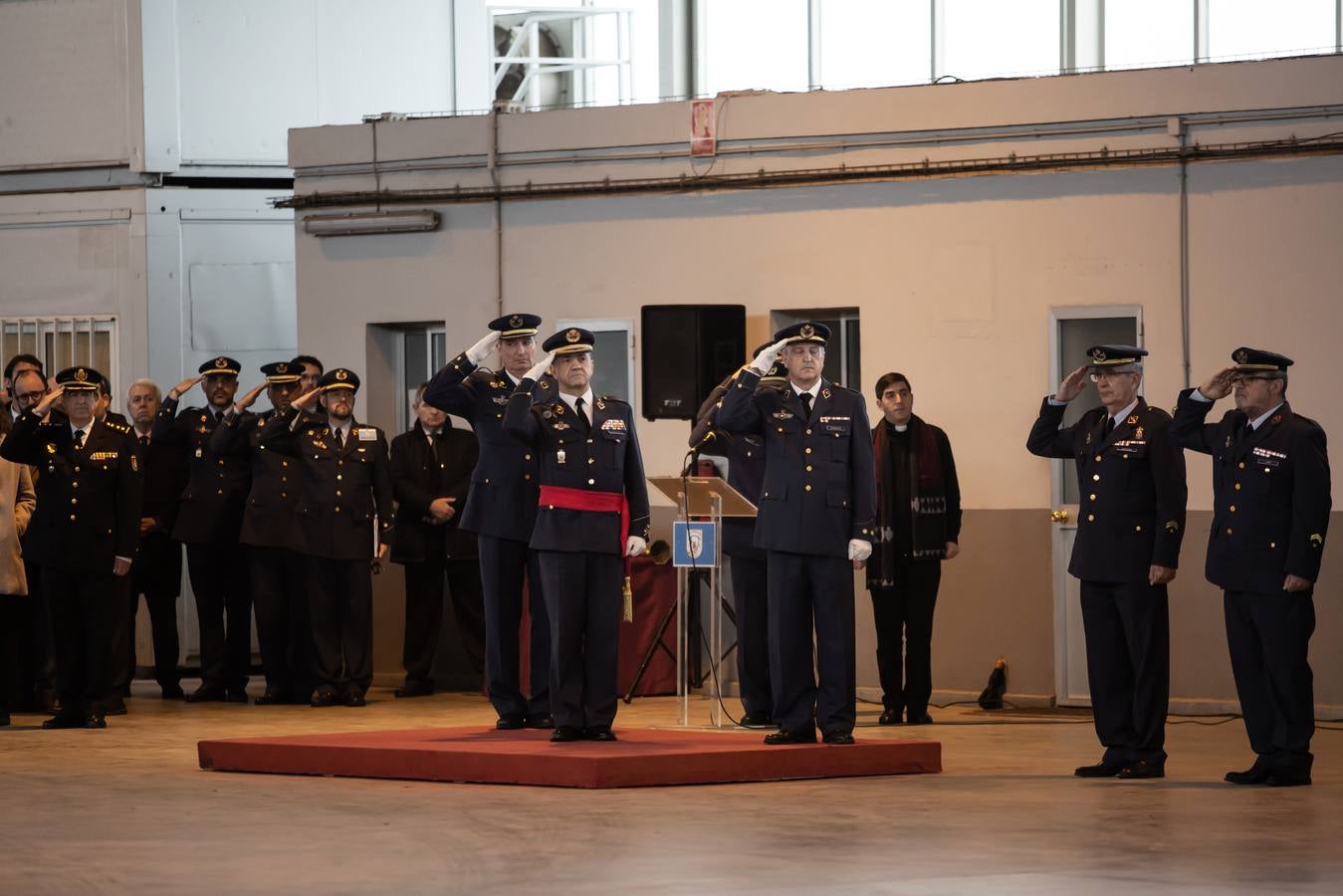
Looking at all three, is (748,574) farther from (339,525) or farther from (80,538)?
(80,538)

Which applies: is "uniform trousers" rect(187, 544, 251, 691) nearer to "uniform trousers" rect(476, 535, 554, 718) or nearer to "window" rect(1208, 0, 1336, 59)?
"uniform trousers" rect(476, 535, 554, 718)

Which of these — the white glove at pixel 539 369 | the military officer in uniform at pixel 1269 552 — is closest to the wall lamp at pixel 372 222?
the white glove at pixel 539 369

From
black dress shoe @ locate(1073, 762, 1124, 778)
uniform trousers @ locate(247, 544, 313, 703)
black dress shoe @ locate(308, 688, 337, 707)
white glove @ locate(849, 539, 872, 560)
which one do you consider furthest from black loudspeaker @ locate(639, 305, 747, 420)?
black dress shoe @ locate(1073, 762, 1124, 778)

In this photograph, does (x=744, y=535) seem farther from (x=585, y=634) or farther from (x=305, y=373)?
(x=305, y=373)

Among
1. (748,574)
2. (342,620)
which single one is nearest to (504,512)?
(748,574)

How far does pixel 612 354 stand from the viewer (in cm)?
1221

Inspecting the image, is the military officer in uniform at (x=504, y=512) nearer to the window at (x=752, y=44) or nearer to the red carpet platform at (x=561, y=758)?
the red carpet platform at (x=561, y=758)

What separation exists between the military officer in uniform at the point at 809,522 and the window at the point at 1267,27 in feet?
16.0

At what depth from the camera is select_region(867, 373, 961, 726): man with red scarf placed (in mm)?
10320

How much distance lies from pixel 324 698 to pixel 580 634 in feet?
10.7

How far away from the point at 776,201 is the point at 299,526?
316 centimetres

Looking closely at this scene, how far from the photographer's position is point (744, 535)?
31.9 feet

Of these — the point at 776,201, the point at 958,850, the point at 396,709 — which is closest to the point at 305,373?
the point at 396,709

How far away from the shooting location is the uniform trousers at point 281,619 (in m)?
11.4
